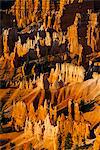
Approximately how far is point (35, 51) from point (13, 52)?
28 centimetres

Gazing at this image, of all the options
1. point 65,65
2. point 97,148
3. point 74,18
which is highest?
point 74,18

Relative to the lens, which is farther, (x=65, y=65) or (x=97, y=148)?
(x=65, y=65)

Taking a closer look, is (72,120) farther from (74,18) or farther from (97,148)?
(74,18)

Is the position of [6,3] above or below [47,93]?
above

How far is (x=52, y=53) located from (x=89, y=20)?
59cm

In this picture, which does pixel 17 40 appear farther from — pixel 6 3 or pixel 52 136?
pixel 52 136

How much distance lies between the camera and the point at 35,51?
881 cm

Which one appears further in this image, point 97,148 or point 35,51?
point 35,51

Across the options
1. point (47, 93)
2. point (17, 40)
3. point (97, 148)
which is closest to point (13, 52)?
point (17, 40)

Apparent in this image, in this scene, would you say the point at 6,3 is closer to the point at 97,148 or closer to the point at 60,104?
the point at 60,104

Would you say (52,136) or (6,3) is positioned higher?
(6,3)

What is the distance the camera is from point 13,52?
8883 mm

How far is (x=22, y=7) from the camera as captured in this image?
9.02 m

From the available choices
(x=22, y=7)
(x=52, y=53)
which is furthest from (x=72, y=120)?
(x=22, y=7)
